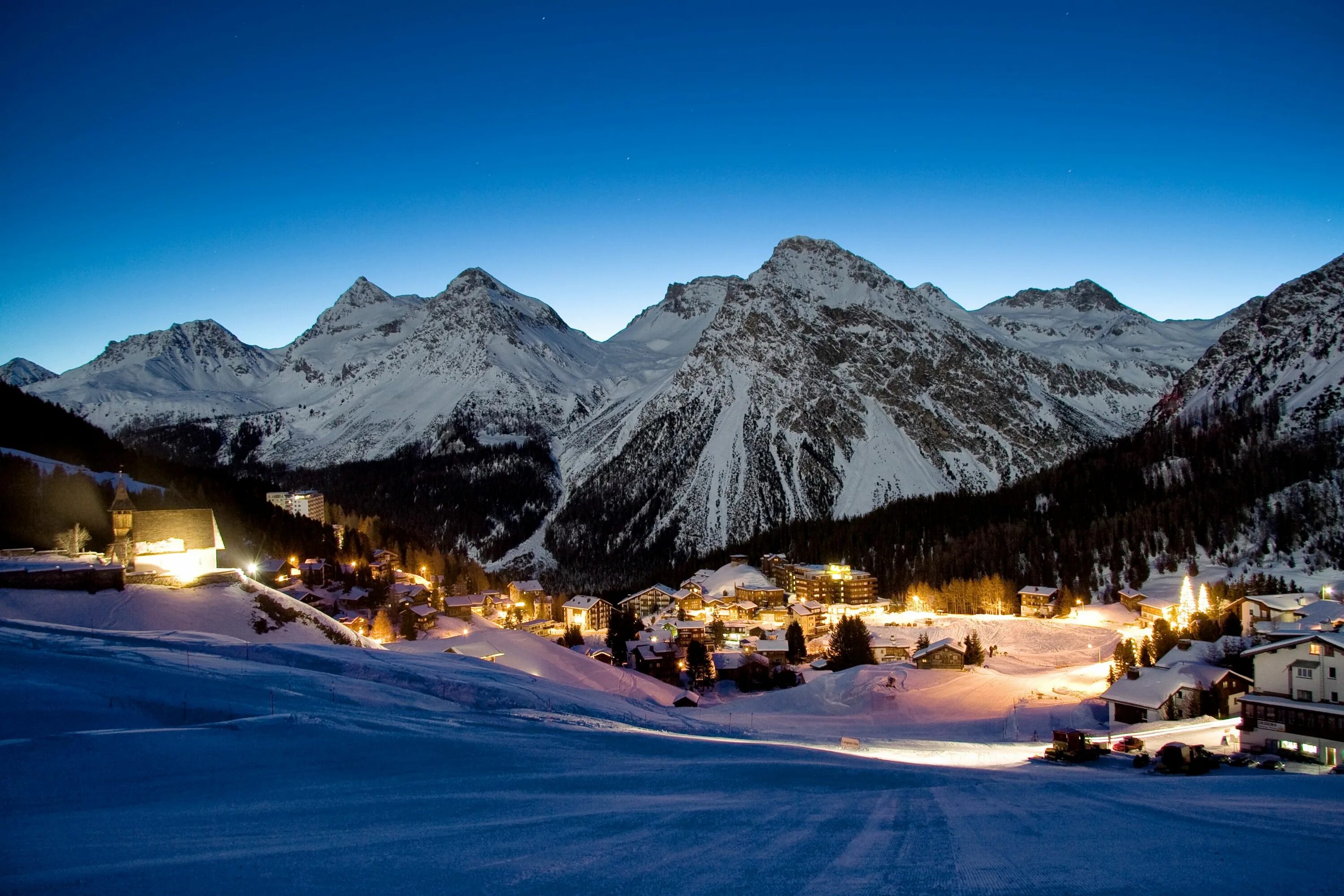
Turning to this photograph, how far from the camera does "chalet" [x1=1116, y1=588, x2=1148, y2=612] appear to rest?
82.2m

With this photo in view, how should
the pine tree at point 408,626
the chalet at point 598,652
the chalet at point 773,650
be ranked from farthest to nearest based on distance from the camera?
the chalet at point 773,650 < the chalet at point 598,652 < the pine tree at point 408,626

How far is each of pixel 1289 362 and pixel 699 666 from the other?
14601cm

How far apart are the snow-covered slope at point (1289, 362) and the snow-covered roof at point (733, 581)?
8920 centimetres

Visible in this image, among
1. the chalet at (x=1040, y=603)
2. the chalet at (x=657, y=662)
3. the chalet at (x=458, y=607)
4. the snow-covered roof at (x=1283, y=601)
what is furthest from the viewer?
the chalet at (x=1040, y=603)

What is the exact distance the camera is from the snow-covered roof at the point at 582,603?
295 feet

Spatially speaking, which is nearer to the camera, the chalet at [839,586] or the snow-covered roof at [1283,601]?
the snow-covered roof at [1283,601]

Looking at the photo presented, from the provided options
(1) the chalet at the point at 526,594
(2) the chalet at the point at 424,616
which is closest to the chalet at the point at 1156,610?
(2) the chalet at the point at 424,616

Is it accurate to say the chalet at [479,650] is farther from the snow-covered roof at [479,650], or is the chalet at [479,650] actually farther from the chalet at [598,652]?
the chalet at [598,652]

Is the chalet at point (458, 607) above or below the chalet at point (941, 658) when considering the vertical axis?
above

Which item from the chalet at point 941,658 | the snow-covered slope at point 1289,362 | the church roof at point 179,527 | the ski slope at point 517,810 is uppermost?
the snow-covered slope at point 1289,362

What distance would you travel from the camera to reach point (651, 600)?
351 ft

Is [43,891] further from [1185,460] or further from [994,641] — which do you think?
[1185,460]

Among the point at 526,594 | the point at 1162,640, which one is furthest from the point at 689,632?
the point at 1162,640

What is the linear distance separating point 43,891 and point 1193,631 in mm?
71773
